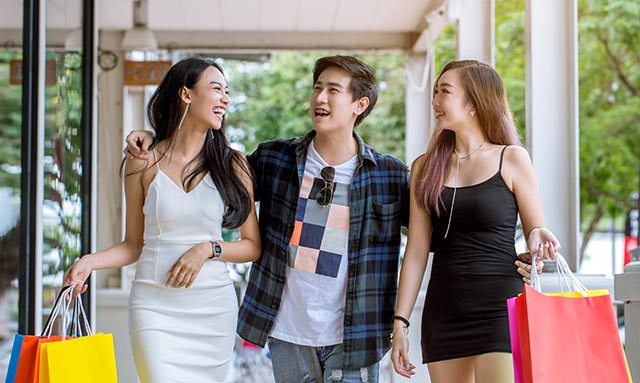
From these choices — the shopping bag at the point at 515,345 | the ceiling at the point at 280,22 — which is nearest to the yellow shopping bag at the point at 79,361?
the shopping bag at the point at 515,345

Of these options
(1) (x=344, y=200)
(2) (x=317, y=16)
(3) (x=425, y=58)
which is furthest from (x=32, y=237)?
(3) (x=425, y=58)

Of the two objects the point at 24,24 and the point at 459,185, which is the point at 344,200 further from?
the point at 24,24

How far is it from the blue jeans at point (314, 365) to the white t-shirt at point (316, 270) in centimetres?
3

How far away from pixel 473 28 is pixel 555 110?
4.88ft

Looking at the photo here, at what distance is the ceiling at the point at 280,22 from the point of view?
6133 millimetres

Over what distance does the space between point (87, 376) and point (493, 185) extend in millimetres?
1184

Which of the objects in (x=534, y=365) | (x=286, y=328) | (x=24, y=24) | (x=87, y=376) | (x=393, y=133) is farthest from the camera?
(x=393, y=133)

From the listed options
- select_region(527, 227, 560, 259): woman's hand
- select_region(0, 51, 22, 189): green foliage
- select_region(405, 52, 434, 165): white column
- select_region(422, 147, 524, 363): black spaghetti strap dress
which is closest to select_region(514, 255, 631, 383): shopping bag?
select_region(527, 227, 560, 259): woman's hand

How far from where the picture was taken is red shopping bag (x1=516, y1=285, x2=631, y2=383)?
2139mm

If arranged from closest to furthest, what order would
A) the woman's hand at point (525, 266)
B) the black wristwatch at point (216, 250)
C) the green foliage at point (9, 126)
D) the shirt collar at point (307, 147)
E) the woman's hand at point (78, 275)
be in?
the woman's hand at point (525, 266), the woman's hand at point (78, 275), the black wristwatch at point (216, 250), the shirt collar at point (307, 147), the green foliage at point (9, 126)

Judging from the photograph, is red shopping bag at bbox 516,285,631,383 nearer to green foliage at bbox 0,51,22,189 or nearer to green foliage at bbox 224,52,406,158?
green foliage at bbox 0,51,22,189

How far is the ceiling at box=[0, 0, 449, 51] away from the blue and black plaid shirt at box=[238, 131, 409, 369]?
2979 millimetres

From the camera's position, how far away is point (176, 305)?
8.39 ft

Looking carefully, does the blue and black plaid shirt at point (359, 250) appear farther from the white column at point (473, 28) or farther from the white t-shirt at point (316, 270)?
the white column at point (473, 28)
